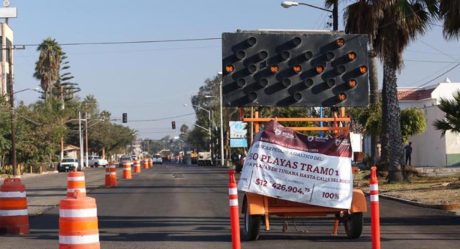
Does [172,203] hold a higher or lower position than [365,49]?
lower

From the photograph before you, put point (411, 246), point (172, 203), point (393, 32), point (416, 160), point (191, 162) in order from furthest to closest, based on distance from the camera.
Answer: point (191, 162)
point (416, 160)
point (393, 32)
point (172, 203)
point (411, 246)

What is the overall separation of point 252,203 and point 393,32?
619 inches

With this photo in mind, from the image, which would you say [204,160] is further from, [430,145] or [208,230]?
[208,230]

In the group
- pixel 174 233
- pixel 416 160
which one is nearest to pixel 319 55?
pixel 174 233

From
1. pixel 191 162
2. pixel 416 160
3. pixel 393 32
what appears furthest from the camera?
pixel 191 162

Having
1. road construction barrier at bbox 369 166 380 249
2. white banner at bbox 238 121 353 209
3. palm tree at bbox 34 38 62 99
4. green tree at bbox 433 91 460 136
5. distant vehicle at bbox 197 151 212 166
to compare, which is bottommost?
distant vehicle at bbox 197 151 212 166

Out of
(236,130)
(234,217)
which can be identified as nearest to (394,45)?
(234,217)

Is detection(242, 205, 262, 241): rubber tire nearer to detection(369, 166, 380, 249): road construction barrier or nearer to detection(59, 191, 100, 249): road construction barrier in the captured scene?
detection(369, 166, 380, 249): road construction barrier

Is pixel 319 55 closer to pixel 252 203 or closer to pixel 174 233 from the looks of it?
pixel 252 203

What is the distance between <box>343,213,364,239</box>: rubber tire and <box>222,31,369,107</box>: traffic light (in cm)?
223

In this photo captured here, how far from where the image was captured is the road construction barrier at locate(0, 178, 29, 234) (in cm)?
1341

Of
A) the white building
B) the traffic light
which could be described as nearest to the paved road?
the traffic light

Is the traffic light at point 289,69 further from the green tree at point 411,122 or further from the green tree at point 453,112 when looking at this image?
the green tree at point 411,122

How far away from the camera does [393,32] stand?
1019 inches
